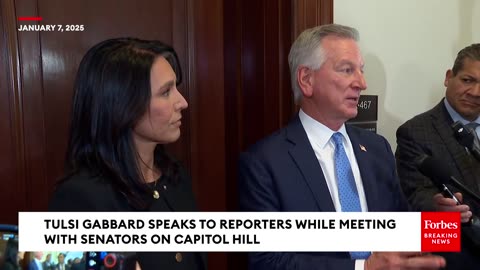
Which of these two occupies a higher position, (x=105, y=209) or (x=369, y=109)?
(x=369, y=109)

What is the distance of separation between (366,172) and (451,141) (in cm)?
56

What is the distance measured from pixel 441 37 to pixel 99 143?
1752mm

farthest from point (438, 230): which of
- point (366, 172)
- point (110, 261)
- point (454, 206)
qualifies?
point (110, 261)

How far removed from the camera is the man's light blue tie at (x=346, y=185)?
1135mm

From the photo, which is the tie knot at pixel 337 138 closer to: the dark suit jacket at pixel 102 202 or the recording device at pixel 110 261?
the dark suit jacket at pixel 102 202

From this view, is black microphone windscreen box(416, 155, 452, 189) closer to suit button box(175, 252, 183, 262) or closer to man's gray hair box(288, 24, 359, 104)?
man's gray hair box(288, 24, 359, 104)

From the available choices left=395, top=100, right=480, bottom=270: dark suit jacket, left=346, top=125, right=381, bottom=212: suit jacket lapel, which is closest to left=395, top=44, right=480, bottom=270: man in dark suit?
left=395, top=100, right=480, bottom=270: dark suit jacket

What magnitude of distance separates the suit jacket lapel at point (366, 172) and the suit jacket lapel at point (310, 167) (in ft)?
0.45

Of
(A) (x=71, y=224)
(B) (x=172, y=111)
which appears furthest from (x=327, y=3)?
(A) (x=71, y=224)

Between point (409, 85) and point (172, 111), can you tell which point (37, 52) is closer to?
point (172, 111)

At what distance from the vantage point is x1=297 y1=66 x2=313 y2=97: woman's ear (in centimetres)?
124

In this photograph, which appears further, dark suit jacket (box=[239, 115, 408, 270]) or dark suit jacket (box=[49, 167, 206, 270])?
dark suit jacket (box=[239, 115, 408, 270])

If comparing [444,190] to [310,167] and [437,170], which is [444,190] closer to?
[437,170]

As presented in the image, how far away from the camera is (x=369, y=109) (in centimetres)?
176
